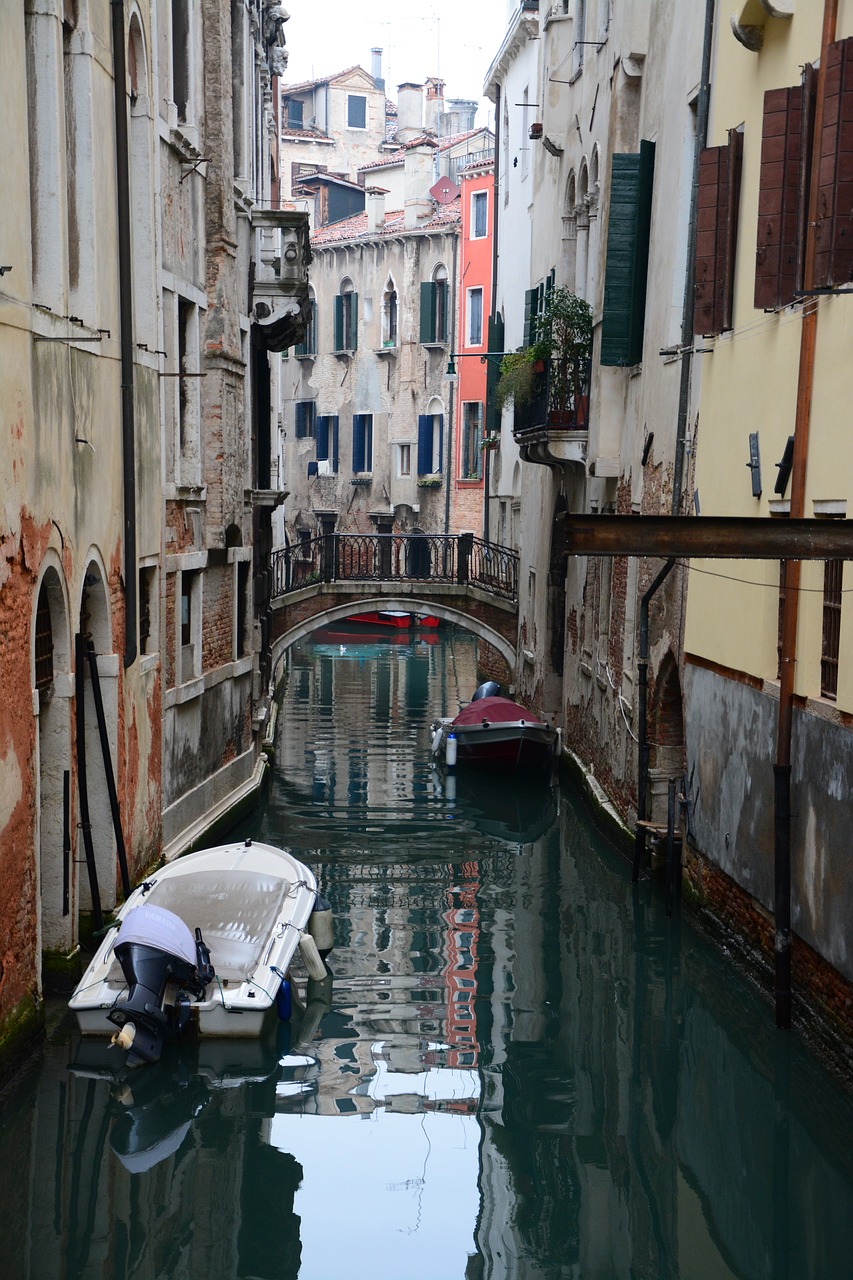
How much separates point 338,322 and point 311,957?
93.0 feet

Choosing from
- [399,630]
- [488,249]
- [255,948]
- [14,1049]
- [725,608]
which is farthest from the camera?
[399,630]

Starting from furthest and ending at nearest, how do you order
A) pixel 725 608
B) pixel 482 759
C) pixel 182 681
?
pixel 482 759, pixel 182 681, pixel 725 608

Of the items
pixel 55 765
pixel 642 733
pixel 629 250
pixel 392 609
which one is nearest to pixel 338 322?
pixel 392 609

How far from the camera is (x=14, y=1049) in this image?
25.0ft

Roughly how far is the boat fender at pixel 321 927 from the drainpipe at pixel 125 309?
2121 millimetres

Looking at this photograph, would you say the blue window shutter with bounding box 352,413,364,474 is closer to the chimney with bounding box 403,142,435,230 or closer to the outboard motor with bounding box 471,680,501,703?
the chimney with bounding box 403,142,435,230

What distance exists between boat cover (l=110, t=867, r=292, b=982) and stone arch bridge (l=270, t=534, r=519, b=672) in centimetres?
1128

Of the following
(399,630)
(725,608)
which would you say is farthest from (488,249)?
(725,608)

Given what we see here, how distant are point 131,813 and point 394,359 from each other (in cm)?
2537

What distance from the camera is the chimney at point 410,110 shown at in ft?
128

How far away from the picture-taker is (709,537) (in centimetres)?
570

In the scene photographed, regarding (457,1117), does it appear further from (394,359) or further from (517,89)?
(394,359)

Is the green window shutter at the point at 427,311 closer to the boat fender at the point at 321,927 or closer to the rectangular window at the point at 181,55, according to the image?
the rectangular window at the point at 181,55

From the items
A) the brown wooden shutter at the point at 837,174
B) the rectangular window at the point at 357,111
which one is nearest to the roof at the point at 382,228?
the rectangular window at the point at 357,111
